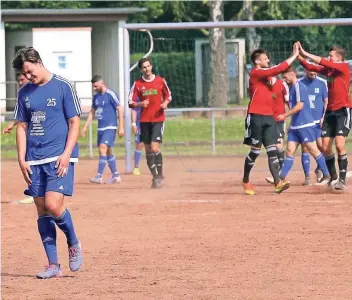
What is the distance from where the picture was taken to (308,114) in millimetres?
16906

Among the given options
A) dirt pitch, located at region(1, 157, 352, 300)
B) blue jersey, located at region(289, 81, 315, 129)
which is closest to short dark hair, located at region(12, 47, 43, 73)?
dirt pitch, located at region(1, 157, 352, 300)

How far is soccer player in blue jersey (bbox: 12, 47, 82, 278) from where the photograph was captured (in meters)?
9.23

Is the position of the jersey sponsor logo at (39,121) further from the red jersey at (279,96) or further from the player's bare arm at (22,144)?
the red jersey at (279,96)

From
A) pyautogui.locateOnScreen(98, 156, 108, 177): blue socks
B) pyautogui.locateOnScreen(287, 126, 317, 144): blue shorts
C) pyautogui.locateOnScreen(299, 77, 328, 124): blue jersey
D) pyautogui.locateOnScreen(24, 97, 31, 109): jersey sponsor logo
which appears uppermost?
pyautogui.locateOnScreen(24, 97, 31, 109): jersey sponsor logo

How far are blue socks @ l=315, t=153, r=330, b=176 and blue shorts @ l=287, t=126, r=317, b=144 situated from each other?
28cm

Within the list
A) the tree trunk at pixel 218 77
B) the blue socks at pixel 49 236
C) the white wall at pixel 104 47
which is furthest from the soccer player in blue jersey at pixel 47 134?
the white wall at pixel 104 47

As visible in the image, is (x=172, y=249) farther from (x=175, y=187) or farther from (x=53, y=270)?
(x=175, y=187)

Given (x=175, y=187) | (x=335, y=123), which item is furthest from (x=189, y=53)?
(x=335, y=123)

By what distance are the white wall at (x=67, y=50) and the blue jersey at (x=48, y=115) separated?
32105 mm

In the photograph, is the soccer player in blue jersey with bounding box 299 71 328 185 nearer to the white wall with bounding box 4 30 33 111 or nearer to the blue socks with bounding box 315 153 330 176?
the blue socks with bounding box 315 153 330 176

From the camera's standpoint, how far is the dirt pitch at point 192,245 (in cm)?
871

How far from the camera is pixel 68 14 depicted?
41.8 metres

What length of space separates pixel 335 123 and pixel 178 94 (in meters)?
9.35

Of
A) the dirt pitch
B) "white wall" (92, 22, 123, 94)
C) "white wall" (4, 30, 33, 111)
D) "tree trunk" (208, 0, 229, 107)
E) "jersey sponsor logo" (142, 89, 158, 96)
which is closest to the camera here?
the dirt pitch
